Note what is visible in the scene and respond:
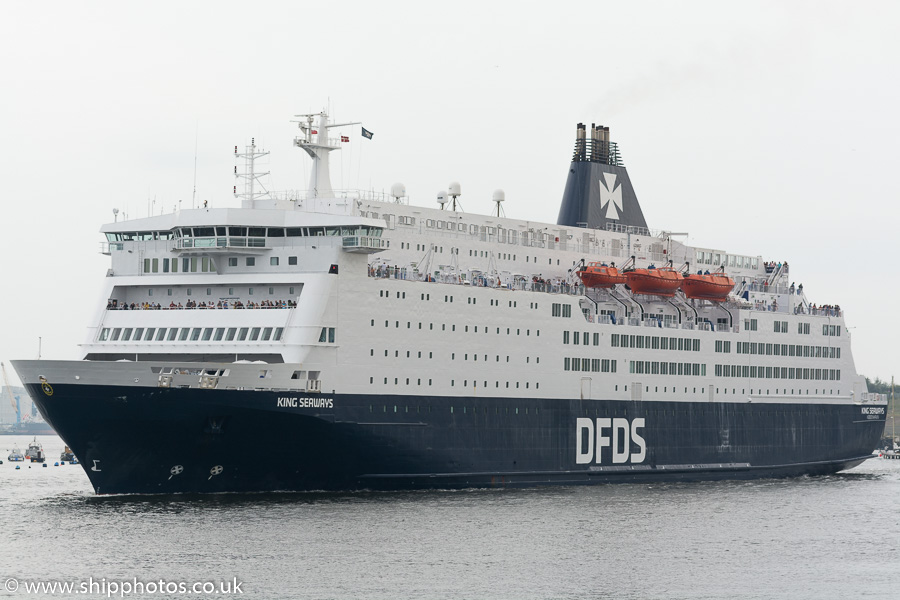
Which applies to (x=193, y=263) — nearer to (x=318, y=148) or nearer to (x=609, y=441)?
(x=318, y=148)

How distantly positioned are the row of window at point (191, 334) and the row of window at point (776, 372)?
21348 millimetres

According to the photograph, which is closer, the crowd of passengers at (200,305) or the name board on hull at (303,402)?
the name board on hull at (303,402)

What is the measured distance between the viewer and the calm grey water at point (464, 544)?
32219 mm

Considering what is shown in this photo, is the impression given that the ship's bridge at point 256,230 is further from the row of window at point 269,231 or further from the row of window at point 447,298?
the row of window at point 447,298

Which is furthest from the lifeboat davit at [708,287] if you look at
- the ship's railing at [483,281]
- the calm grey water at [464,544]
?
the calm grey water at [464,544]

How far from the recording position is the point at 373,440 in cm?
4512

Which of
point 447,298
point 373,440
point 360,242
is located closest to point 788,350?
point 447,298

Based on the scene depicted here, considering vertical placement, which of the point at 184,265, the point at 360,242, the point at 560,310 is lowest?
the point at 560,310

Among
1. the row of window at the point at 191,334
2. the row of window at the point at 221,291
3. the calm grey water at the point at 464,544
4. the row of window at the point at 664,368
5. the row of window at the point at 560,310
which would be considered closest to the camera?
the calm grey water at the point at 464,544

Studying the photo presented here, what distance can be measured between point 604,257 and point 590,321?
5315 mm

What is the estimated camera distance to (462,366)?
159ft

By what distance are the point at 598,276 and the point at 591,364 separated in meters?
3.51

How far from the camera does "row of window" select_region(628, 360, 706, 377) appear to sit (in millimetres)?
54747

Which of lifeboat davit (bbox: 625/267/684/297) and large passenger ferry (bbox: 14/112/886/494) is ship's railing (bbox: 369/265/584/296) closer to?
large passenger ferry (bbox: 14/112/886/494)
